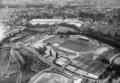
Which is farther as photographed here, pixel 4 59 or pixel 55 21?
pixel 55 21

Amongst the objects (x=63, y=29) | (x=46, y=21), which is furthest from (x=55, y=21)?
(x=63, y=29)

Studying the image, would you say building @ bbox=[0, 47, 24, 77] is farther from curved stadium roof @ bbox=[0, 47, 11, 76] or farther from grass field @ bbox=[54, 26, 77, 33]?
grass field @ bbox=[54, 26, 77, 33]

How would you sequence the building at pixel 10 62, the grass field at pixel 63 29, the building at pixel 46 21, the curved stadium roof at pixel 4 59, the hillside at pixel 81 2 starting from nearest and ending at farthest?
the building at pixel 10 62
the curved stadium roof at pixel 4 59
the grass field at pixel 63 29
the building at pixel 46 21
the hillside at pixel 81 2

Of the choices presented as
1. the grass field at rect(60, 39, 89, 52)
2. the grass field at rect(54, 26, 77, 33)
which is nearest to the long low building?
the grass field at rect(54, 26, 77, 33)

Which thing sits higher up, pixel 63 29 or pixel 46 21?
pixel 46 21

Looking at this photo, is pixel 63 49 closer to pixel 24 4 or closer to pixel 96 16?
pixel 96 16

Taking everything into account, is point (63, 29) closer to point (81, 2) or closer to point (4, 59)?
point (4, 59)

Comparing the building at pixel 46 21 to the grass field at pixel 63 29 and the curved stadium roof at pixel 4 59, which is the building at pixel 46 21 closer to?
the grass field at pixel 63 29

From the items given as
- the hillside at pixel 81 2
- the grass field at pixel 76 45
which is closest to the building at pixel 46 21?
the grass field at pixel 76 45
